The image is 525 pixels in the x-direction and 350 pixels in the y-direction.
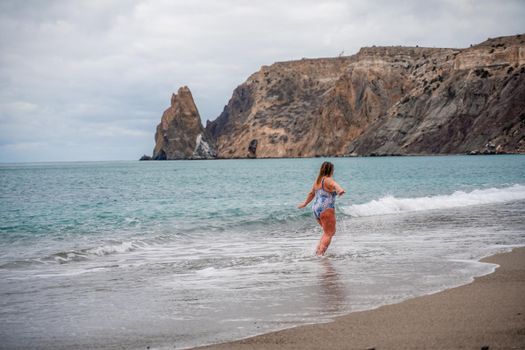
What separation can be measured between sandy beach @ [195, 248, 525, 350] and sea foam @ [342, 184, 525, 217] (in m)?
15.9

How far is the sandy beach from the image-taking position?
5.22 m

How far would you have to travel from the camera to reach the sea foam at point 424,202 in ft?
77.0

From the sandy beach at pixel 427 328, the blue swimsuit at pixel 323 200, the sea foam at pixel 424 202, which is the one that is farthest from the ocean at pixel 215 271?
the blue swimsuit at pixel 323 200

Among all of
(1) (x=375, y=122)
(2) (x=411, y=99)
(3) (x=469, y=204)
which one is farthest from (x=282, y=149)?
(3) (x=469, y=204)

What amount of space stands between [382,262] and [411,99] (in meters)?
139

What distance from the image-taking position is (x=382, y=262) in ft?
Answer: 34.7

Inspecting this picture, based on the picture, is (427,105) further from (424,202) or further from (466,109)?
(424,202)

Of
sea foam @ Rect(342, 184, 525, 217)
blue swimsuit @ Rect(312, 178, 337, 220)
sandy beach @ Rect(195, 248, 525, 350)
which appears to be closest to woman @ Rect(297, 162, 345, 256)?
blue swimsuit @ Rect(312, 178, 337, 220)

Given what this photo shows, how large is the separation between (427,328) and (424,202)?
67.9 ft

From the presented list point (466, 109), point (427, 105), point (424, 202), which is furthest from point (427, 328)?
point (427, 105)

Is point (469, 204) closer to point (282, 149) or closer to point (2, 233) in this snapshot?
point (2, 233)

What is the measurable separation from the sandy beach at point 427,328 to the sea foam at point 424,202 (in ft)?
52.0

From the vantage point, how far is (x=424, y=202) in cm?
2570

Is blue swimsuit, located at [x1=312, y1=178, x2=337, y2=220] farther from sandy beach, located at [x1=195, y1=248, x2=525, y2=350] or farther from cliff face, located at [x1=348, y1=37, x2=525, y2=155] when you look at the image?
cliff face, located at [x1=348, y1=37, x2=525, y2=155]
